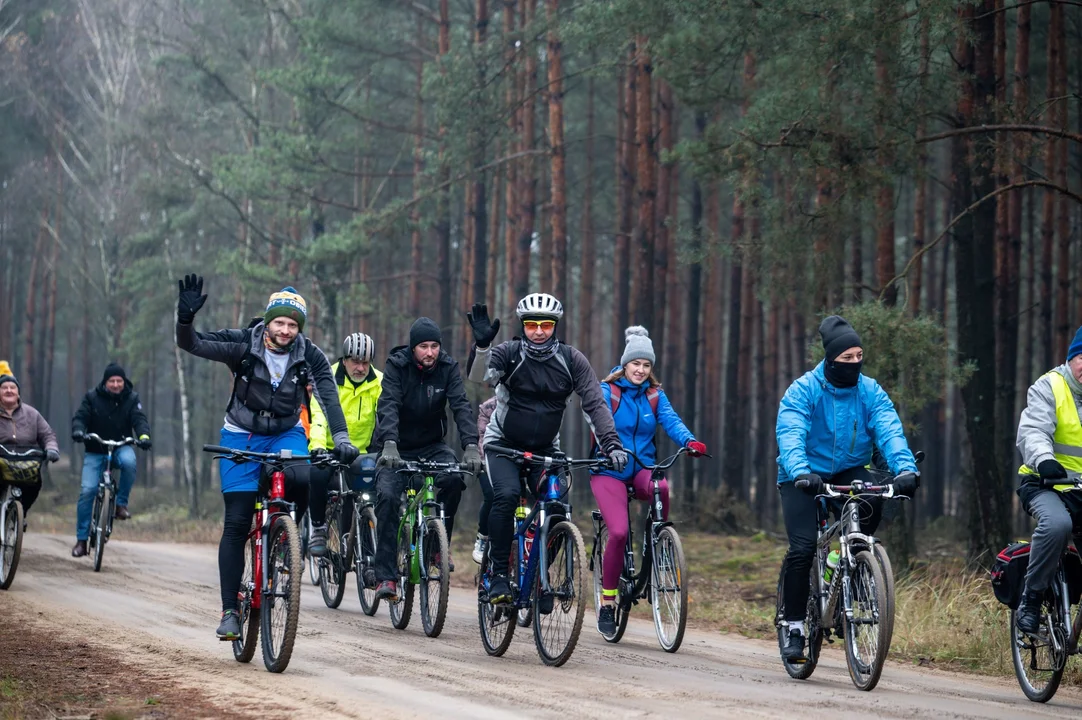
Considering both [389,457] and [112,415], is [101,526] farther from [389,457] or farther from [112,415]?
[389,457]

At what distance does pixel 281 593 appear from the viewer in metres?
8.15

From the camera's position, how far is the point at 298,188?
94.6 ft

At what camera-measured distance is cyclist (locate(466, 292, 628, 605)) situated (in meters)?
9.09

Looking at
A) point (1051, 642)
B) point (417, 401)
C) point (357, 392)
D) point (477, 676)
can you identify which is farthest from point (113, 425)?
point (1051, 642)

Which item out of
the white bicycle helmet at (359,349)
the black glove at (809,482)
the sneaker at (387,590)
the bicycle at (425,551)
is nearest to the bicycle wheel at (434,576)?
the bicycle at (425,551)

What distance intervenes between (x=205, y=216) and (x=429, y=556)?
31.0 metres

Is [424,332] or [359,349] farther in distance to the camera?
[359,349]

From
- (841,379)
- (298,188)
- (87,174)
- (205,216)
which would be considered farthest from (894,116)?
(87,174)

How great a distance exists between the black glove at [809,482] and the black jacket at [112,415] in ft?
32.0

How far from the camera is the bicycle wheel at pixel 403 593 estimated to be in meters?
10.5

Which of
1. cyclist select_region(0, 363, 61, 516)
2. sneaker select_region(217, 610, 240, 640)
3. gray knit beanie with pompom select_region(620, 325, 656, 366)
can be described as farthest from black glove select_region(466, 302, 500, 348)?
cyclist select_region(0, 363, 61, 516)

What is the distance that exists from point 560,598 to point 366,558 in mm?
3466

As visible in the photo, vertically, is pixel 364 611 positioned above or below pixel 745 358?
below

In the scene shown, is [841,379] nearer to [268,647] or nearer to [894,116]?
[268,647]
